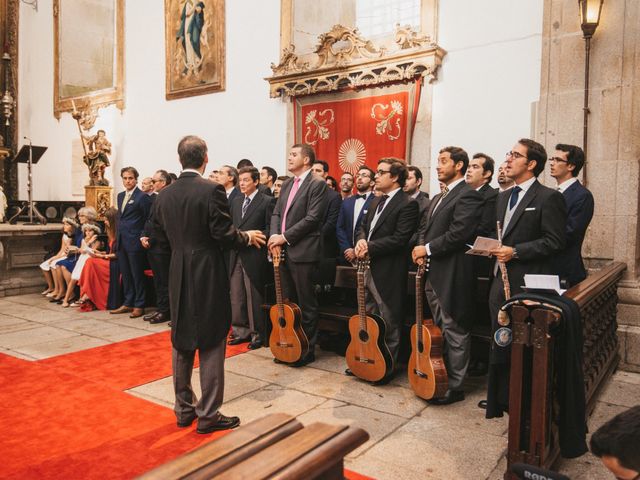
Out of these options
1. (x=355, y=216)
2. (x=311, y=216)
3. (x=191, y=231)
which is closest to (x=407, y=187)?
(x=355, y=216)

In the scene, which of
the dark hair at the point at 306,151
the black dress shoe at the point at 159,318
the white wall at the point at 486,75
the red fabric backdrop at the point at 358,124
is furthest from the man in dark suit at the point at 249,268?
the white wall at the point at 486,75

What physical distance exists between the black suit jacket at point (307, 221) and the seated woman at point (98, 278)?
3.51m

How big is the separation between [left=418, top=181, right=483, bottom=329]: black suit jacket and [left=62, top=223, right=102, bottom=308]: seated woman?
5.27m

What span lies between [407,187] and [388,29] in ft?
10.7

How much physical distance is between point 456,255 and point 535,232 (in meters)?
0.59

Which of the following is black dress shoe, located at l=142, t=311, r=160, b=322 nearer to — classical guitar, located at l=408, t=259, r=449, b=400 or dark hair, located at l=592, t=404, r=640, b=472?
classical guitar, located at l=408, t=259, r=449, b=400

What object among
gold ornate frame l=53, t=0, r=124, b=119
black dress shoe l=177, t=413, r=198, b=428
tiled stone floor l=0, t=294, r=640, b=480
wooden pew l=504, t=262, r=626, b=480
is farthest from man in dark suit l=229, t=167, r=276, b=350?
gold ornate frame l=53, t=0, r=124, b=119

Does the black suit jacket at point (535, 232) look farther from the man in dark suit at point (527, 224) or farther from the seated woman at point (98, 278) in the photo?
the seated woman at point (98, 278)

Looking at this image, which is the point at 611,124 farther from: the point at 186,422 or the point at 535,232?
the point at 186,422

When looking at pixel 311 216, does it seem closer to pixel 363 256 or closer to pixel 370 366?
Result: pixel 363 256

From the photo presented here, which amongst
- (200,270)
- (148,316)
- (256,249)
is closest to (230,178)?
(256,249)

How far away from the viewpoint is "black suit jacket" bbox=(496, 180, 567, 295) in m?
3.28

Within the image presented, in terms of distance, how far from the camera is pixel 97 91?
10805 millimetres

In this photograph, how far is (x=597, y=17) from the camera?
4.72 meters
